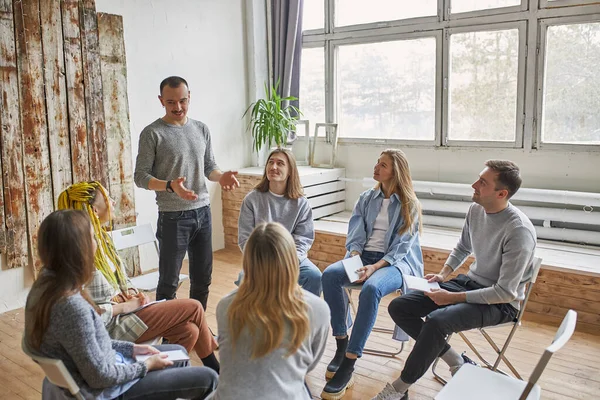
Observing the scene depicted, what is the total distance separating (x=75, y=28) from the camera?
4.23 meters

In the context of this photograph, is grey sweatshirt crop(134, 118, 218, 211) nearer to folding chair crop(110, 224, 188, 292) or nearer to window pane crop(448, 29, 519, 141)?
folding chair crop(110, 224, 188, 292)

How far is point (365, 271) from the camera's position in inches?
125

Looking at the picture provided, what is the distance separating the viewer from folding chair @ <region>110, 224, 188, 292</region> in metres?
3.36

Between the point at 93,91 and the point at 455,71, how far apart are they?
2.88m

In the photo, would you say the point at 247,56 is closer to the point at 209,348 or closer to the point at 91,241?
the point at 209,348

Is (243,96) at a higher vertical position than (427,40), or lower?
lower

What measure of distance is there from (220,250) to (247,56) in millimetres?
1926

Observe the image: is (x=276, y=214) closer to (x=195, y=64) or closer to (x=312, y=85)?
(x=195, y=64)

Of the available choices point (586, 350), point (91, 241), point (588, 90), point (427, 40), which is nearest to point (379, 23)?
point (427, 40)

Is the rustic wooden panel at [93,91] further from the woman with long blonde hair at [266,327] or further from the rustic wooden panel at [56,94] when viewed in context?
the woman with long blonde hair at [266,327]

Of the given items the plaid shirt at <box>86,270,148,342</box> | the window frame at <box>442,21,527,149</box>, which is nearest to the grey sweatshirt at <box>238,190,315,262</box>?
the plaid shirt at <box>86,270,148,342</box>

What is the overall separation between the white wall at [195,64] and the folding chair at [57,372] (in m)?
3.25

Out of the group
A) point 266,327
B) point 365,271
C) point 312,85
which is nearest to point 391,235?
point 365,271

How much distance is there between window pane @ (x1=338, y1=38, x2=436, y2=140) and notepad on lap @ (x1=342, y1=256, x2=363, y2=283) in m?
2.17
